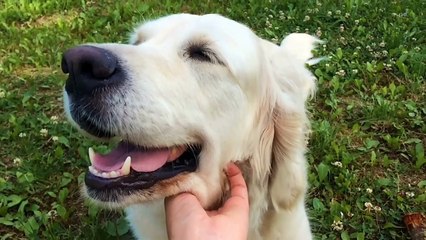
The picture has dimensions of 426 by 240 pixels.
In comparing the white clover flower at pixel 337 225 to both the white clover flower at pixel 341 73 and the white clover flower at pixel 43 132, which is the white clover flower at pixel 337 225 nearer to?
the white clover flower at pixel 341 73

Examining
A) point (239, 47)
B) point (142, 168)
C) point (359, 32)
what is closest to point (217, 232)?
point (142, 168)

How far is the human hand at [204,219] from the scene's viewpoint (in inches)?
91.8

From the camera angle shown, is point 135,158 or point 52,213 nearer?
point 135,158

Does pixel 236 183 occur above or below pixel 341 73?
above

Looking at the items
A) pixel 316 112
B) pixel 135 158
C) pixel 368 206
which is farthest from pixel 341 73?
pixel 135 158

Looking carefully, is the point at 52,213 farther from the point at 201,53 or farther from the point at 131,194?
the point at 201,53

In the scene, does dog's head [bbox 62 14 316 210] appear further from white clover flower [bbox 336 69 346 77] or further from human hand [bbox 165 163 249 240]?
white clover flower [bbox 336 69 346 77]

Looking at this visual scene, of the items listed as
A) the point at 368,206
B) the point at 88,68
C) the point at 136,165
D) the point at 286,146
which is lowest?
the point at 368,206

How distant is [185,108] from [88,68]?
471 mm

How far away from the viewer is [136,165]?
8.73 ft

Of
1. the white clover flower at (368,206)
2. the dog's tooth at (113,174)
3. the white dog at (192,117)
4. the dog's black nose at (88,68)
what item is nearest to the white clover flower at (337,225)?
the white clover flower at (368,206)

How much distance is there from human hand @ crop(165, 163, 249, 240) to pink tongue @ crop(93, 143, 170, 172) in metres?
0.16

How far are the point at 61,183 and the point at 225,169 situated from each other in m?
1.78

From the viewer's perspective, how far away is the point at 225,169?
117 inches
